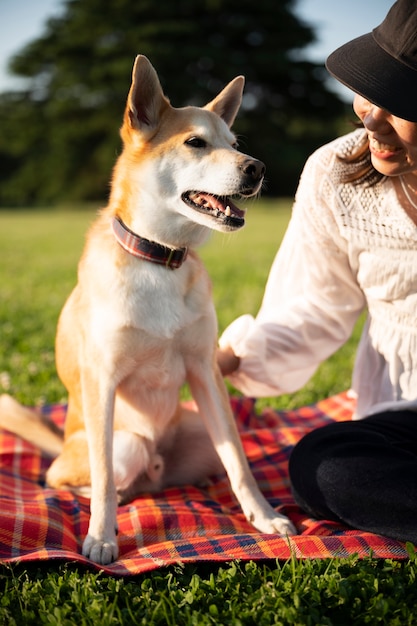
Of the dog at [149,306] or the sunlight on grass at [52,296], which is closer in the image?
the dog at [149,306]

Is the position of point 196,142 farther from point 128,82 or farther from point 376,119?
point 128,82

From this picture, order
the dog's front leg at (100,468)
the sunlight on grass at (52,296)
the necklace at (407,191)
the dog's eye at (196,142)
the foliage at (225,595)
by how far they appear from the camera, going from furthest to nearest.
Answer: the sunlight on grass at (52,296) < the necklace at (407,191) < the dog's eye at (196,142) < the dog's front leg at (100,468) < the foliage at (225,595)

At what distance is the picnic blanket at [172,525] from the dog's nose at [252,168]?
48.4 inches

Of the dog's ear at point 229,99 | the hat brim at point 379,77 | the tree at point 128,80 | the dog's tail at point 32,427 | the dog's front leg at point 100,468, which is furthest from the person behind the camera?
the tree at point 128,80

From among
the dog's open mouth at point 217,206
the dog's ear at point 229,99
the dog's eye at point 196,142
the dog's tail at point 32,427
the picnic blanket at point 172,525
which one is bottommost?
the dog's tail at point 32,427

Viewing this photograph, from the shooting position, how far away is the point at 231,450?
2.65 m

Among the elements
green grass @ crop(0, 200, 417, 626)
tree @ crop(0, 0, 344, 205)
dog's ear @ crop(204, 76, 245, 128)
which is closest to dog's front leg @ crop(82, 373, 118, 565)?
green grass @ crop(0, 200, 417, 626)

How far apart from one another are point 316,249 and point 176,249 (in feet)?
2.29

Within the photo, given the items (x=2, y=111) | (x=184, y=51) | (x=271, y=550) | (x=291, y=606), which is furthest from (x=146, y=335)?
(x=2, y=111)

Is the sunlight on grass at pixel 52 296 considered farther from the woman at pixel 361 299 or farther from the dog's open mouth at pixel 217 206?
the woman at pixel 361 299

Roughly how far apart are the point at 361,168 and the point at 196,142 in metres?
0.69

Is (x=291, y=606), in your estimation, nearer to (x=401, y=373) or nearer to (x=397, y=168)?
(x=401, y=373)

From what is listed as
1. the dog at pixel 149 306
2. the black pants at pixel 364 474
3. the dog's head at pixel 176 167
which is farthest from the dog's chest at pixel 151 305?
the black pants at pixel 364 474

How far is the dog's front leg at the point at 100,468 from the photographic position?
2.36 meters
